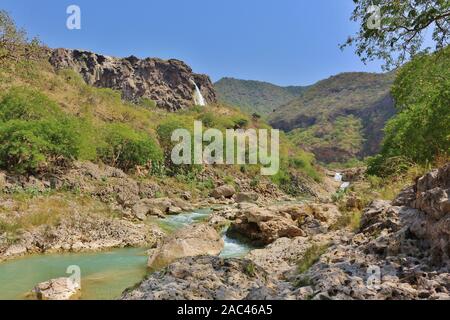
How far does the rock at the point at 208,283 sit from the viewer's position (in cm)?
706

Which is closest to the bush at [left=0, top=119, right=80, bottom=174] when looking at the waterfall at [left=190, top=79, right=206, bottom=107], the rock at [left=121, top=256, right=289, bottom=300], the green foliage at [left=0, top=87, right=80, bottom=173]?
the green foliage at [left=0, top=87, right=80, bottom=173]

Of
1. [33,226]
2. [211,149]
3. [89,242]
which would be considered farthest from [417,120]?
[211,149]

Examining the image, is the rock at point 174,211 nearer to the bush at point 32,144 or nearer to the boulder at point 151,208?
the boulder at point 151,208

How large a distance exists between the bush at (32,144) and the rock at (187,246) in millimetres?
16796

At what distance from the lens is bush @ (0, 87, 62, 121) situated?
33.7m

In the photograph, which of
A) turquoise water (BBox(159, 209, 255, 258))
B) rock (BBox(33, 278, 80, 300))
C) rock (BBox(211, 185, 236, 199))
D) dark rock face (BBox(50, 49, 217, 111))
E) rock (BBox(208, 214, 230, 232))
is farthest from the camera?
dark rock face (BBox(50, 49, 217, 111))

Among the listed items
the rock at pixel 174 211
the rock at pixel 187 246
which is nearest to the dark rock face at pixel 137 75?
the rock at pixel 174 211

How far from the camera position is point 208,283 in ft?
25.4

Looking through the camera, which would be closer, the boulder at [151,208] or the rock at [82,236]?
the rock at [82,236]

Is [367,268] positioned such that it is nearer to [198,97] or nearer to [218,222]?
[218,222]

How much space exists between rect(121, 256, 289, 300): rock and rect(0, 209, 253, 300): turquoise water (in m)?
2.52

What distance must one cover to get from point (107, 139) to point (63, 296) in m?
34.6

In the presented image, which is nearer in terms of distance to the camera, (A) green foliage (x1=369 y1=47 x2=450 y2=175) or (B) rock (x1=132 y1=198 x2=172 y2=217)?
(A) green foliage (x1=369 y1=47 x2=450 y2=175)

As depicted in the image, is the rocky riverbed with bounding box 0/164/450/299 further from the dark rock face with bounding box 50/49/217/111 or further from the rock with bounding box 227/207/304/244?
the dark rock face with bounding box 50/49/217/111
